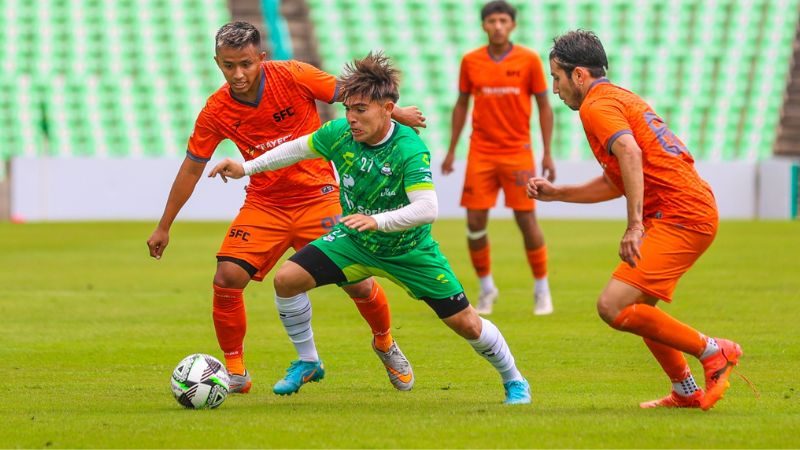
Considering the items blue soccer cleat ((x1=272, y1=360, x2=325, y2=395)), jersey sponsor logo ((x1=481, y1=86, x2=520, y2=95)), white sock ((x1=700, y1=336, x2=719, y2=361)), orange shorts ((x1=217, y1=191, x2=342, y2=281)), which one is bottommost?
jersey sponsor logo ((x1=481, y1=86, x2=520, y2=95))

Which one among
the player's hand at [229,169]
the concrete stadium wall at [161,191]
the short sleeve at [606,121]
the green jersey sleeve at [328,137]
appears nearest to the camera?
the short sleeve at [606,121]

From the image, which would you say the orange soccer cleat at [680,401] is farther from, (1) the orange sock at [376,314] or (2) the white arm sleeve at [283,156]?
(2) the white arm sleeve at [283,156]

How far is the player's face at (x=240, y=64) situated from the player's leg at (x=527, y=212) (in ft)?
14.3

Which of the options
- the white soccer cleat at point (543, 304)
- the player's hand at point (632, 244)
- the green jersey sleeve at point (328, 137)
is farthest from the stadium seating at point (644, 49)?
the player's hand at point (632, 244)

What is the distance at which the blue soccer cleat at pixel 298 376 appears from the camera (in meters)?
7.05

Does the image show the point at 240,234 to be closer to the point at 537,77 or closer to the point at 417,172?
the point at 417,172

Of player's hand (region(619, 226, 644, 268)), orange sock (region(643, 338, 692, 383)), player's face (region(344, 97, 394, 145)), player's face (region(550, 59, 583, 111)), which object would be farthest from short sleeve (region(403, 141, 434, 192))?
orange sock (region(643, 338, 692, 383))

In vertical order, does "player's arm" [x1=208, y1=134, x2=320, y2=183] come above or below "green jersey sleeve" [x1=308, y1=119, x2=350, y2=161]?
below

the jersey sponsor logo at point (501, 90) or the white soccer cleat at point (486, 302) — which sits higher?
the jersey sponsor logo at point (501, 90)

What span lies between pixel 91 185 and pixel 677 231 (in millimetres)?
20550

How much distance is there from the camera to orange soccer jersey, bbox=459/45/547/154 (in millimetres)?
11344

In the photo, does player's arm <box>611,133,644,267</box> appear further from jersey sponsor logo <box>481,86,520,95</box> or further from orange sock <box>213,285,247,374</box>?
Answer: jersey sponsor logo <box>481,86,520,95</box>

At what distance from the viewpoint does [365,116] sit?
21.0 ft

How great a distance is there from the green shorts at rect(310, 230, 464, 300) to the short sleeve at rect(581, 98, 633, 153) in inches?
39.4
